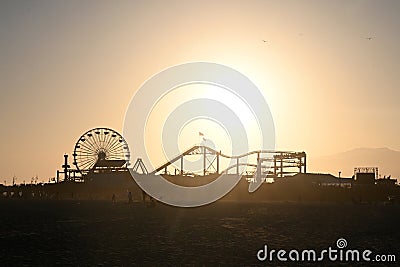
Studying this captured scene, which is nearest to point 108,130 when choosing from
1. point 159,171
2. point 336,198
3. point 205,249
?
point 159,171

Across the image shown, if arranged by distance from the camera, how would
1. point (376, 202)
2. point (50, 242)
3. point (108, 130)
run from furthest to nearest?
point (108, 130), point (376, 202), point (50, 242)

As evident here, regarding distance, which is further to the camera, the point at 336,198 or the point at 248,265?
the point at 336,198

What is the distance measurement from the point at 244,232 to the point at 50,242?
17.2 m

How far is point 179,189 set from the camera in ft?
595

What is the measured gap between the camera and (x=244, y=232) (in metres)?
53.2

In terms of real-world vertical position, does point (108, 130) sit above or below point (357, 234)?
above

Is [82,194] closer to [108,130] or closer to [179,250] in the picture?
[108,130]

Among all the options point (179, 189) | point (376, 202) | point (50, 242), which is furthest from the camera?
point (179, 189)

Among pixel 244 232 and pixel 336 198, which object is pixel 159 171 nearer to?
pixel 336 198

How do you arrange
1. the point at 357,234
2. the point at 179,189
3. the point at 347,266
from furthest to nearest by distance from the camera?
the point at 179,189 → the point at 357,234 → the point at 347,266

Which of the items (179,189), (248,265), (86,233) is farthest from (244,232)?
(179,189)

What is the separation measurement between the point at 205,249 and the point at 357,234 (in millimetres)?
18067

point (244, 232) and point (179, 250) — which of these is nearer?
point (179, 250)

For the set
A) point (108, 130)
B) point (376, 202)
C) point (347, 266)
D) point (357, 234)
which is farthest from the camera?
point (108, 130)
